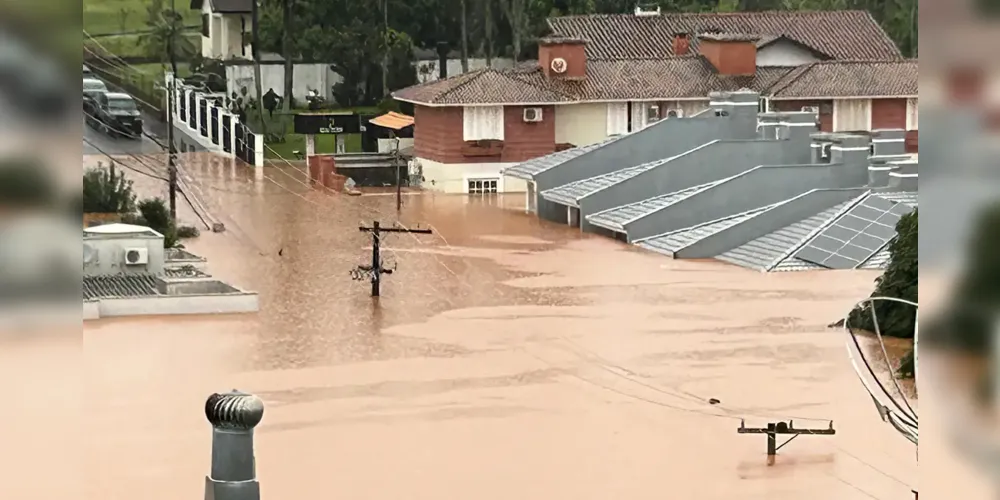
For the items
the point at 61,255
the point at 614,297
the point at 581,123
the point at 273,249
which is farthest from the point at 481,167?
the point at 61,255

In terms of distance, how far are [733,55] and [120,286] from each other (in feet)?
31.6

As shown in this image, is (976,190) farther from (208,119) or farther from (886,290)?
(208,119)

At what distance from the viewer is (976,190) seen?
996 mm

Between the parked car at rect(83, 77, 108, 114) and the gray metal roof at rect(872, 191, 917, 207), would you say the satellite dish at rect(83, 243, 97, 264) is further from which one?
the gray metal roof at rect(872, 191, 917, 207)

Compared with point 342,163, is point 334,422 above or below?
below

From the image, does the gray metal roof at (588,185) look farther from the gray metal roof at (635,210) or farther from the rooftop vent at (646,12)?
the rooftop vent at (646,12)

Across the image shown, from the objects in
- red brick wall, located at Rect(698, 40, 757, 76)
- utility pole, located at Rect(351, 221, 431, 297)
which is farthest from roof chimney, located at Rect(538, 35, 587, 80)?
utility pole, located at Rect(351, 221, 431, 297)

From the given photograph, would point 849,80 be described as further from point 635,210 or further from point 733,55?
point 635,210

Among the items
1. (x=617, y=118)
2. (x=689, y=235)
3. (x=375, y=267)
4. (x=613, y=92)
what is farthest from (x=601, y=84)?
(x=375, y=267)

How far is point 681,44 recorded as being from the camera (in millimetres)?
19906

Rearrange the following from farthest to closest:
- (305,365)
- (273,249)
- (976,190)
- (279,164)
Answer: (279,164), (273,249), (305,365), (976,190)

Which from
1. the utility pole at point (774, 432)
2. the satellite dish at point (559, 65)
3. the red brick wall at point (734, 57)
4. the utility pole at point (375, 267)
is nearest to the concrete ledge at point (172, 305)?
the utility pole at point (375, 267)

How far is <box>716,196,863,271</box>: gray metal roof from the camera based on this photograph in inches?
480

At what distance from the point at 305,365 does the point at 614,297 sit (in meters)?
2.80
